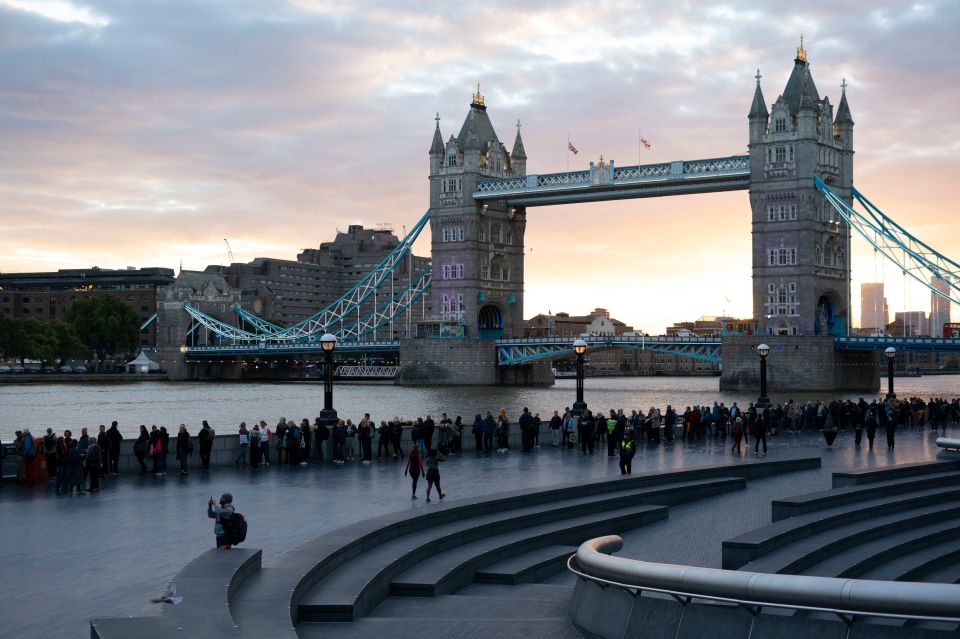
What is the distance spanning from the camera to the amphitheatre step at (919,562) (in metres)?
15.5

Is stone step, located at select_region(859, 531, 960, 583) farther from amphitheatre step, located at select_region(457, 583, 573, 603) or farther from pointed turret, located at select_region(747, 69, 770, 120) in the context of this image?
pointed turret, located at select_region(747, 69, 770, 120)

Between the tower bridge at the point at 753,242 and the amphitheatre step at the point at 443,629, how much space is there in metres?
73.5

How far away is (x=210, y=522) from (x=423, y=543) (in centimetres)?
386

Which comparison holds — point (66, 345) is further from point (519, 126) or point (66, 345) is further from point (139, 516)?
point (139, 516)

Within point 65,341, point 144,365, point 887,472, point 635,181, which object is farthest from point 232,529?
point 144,365

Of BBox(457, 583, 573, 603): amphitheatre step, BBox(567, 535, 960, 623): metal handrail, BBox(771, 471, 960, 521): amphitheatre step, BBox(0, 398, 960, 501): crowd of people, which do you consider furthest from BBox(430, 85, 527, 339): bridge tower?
BBox(567, 535, 960, 623): metal handrail

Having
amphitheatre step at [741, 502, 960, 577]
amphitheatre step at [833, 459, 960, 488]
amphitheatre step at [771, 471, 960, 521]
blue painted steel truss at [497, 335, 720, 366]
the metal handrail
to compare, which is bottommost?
amphitheatre step at [741, 502, 960, 577]

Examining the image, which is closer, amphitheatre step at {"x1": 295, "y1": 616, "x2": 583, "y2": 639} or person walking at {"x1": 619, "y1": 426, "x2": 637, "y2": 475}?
amphitheatre step at {"x1": 295, "y1": 616, "x2": 583, "y2": 639}

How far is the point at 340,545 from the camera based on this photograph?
1431 cm

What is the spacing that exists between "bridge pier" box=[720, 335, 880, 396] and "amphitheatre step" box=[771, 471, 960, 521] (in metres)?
A: 63.4

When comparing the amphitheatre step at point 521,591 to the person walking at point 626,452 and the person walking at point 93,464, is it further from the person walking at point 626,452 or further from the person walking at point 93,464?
the person walking at point 93,464

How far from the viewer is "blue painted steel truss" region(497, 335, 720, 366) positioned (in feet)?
306

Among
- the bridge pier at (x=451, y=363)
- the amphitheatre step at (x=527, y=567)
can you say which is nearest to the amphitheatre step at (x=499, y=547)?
the amphitheatre step at (x=527, y=567)

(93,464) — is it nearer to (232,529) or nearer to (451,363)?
(232,529)
